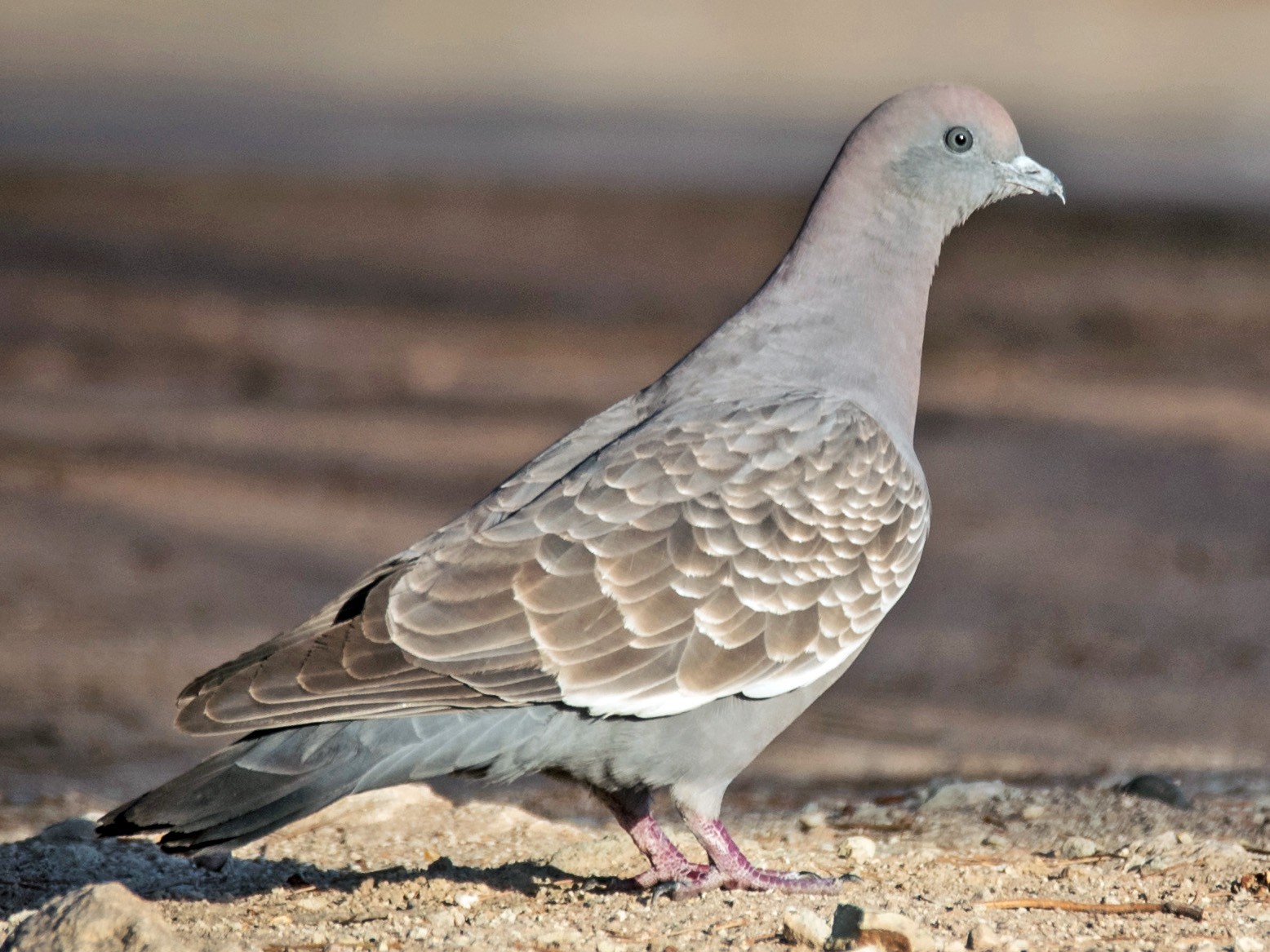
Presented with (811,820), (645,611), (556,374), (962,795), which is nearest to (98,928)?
(645,611)

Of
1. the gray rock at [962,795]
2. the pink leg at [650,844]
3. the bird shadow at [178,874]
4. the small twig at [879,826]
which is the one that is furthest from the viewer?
the gray rock at [962,795]

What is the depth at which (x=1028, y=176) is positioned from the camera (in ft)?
17.8

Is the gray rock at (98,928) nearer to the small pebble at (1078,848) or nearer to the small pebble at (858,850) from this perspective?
the small pebble at (858,850)

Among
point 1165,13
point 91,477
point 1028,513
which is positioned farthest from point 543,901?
point 1165,13

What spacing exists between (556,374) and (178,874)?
879cm

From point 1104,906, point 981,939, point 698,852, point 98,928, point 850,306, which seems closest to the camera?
point 98,928

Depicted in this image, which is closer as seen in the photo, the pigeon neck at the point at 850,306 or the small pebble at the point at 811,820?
the pigeon neck at the point at 850,306

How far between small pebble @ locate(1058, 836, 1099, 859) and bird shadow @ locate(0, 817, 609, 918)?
1249mm

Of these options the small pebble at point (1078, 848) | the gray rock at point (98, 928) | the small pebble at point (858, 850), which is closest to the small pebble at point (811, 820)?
the small pebble at point (858, 850)

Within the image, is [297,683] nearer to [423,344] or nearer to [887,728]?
[887,728]

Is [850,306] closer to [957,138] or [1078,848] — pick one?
[957,138]

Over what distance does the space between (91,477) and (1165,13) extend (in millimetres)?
34338

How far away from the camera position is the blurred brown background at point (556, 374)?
25.6ft

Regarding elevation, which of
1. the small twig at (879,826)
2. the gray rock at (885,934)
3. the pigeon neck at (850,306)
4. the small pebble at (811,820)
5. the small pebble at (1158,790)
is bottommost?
the small pebble at (1158,790)
